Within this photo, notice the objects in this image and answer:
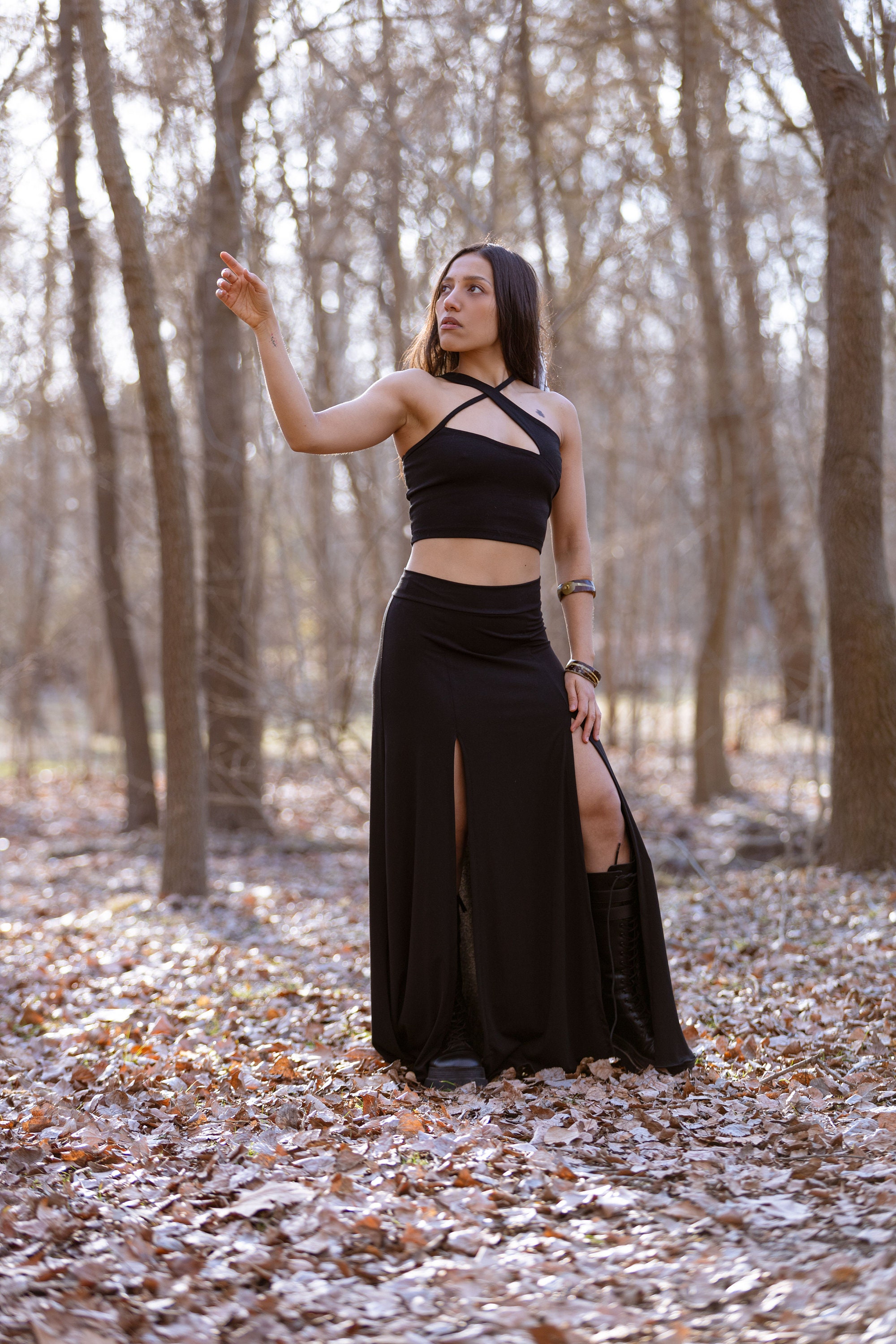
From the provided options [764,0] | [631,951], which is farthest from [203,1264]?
[764,0]

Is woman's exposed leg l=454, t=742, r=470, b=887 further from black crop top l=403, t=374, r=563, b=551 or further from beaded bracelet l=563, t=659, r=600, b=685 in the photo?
black crop top l=403, t=374, r=563, b=551

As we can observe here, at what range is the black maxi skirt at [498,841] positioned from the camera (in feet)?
11.0

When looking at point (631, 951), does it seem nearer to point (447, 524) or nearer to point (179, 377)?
point (447, 524)

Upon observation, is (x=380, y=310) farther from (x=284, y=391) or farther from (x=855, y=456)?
(x=284, y=391)

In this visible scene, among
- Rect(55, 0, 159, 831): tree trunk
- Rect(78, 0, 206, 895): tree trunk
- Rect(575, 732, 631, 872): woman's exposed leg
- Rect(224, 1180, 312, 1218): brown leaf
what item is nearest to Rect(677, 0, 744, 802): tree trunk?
Rect(78, 0, 206, 895): tree trunk

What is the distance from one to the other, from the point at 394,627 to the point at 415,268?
7.11 meters

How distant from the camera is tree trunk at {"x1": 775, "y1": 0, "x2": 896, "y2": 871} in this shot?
5.80 metres

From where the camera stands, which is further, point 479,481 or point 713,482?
point 713,482

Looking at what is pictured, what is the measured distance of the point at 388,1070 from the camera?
3.51 meters

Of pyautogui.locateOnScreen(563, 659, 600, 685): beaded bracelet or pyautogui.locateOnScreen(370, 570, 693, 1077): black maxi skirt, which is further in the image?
pyautogui.locateOnScreen(563, 659, 600, 685): beaded bracelet

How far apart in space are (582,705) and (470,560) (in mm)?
544

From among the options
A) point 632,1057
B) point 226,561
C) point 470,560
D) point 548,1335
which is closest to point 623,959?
point 632,1057

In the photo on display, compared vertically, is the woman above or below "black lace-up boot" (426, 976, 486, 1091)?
above

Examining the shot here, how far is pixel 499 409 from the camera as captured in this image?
342 cm
